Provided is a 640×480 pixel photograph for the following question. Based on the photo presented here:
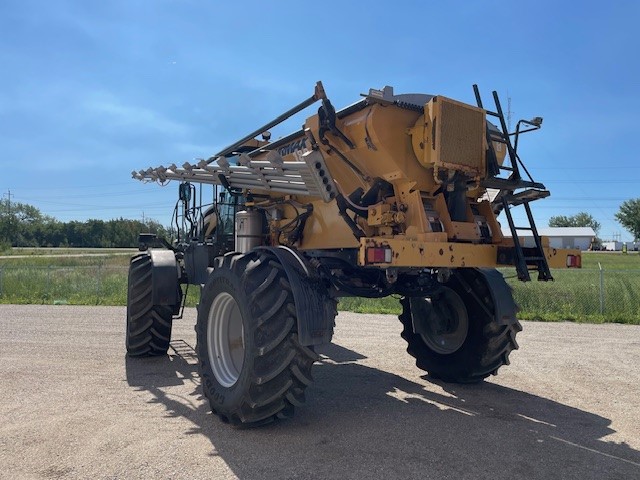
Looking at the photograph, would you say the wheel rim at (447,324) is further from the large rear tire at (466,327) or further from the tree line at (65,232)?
the tree line at (65,232)

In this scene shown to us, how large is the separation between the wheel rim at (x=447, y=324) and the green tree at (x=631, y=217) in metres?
80.9

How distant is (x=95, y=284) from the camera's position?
717 inches

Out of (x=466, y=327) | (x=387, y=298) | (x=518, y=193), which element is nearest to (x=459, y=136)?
(x=518, y=193)

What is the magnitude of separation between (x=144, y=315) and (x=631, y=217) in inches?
3325

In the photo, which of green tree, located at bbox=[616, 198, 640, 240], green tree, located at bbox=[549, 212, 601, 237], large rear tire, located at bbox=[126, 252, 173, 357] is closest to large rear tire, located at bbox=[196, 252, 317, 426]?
large rear tire, located at bbox=[126, 252, 173, 357]

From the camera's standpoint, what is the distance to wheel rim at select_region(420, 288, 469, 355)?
6.29 metres

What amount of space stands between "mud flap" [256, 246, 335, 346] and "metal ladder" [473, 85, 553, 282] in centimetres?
→ 185

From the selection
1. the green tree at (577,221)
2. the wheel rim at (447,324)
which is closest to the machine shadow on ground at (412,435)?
the wheel rim at (447,324)

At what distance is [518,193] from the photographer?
5.39m

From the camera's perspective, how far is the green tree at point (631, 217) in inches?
2965

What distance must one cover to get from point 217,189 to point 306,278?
342 cm

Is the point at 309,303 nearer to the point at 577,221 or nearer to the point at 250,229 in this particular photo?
the point at 250,229

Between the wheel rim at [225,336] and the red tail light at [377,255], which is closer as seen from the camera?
the red tail light at [377,255]

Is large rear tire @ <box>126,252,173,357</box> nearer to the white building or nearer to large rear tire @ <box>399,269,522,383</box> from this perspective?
large rear tire @ <box>399,269,522,383</box>
